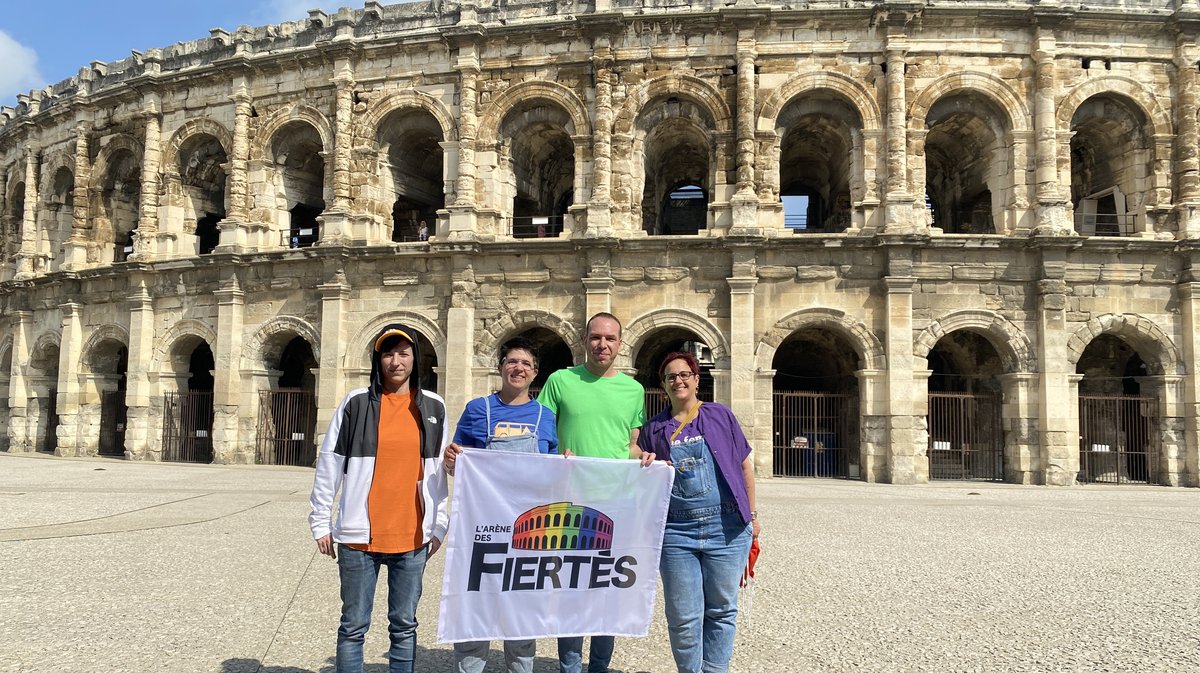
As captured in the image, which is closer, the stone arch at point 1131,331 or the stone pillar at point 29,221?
the stone arch at point 1131,331

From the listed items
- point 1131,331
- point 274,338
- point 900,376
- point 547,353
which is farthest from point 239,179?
point 1131,331

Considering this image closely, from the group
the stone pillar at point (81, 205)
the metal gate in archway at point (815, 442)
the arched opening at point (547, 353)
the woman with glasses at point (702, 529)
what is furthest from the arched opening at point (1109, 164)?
the stone pillar at point (81, 205)

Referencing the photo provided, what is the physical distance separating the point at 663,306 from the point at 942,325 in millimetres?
5882

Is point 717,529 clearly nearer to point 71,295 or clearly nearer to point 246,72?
point 246,72

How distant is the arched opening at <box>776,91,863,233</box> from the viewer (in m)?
16.9

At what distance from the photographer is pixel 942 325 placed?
15812 millimetres

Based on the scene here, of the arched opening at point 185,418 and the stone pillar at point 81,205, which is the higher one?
the stone pillar at point 81,205

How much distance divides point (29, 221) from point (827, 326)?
23.5 metres

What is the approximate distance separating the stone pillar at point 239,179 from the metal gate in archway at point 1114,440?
1993 cm

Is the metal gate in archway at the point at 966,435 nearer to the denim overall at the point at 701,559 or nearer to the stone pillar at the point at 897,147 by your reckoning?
the stone pillar at the point at 897,147

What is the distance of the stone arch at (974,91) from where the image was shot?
640 inches

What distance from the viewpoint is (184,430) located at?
1931 cm

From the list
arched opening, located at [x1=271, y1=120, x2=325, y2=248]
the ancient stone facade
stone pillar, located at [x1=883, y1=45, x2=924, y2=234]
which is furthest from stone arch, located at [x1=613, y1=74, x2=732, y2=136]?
arched opening, located at [x1=271, y1=120, x2=325, y2=248]

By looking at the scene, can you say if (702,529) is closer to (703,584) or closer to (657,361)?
(703,584)
